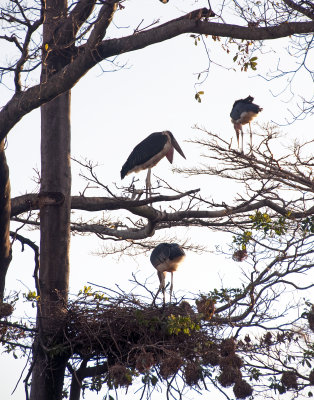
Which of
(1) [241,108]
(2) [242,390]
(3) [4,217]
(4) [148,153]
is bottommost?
(2) [242,390]

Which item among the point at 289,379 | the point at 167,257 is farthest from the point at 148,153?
the point at 289,379

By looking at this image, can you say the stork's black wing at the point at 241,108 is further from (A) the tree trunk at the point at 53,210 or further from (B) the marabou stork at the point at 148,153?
(A) the tree trunk at the point at 53,210

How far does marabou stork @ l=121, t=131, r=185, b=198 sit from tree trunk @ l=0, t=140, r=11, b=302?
4.03 metres

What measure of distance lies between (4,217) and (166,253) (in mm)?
2584

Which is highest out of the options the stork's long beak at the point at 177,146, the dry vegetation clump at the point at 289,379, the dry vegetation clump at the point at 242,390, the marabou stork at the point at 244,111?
the marabou stork at the point at 244,111

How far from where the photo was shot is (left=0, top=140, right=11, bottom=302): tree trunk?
28.2 feet

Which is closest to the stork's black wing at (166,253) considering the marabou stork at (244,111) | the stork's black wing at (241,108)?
the marabou stork at (244,111)

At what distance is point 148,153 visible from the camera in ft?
41.2

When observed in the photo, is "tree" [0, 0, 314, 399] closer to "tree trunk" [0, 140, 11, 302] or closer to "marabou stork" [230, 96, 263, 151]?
"tree trunk" [0, 140, 11, 302]

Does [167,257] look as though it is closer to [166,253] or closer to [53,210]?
[166,253]

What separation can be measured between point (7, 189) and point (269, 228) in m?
2.88

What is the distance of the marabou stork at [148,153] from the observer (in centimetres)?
1255

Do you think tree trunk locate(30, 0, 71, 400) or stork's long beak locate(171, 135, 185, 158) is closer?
tree trunk locate(30, 0, 71, 400)

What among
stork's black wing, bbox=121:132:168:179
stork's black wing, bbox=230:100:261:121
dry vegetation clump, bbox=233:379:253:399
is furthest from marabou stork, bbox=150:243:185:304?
stork's black wing, bbox=230:100:261:121
